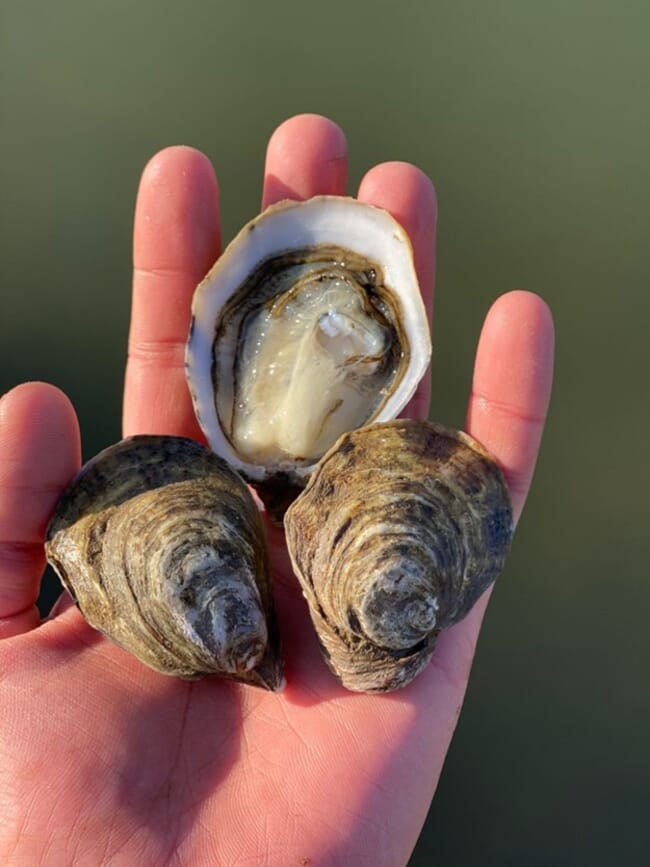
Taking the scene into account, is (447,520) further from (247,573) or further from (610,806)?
(610,806)

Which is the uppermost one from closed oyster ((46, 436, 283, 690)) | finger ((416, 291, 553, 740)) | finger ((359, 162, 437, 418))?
finger ((359, 162, 437, 418))

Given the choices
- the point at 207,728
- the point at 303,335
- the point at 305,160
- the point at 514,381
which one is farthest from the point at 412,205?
the point at 207,728

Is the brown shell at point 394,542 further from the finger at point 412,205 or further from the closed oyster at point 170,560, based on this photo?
the finger at point 412,205

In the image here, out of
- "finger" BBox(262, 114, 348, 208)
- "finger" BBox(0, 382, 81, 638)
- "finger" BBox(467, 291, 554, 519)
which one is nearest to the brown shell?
"finger" BBox(467, 291, 554, 519)

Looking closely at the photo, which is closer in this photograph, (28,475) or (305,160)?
(28,475)

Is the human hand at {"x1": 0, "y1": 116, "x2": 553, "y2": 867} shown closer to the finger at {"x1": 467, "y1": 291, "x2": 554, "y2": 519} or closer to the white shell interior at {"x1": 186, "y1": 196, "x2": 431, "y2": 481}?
the finger at {"x1": 467, "y1": 291, "x2": 554, "y2": 519}

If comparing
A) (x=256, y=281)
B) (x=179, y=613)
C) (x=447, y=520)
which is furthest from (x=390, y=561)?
(x=256, y=281)

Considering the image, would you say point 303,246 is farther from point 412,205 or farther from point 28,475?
point 28,475
